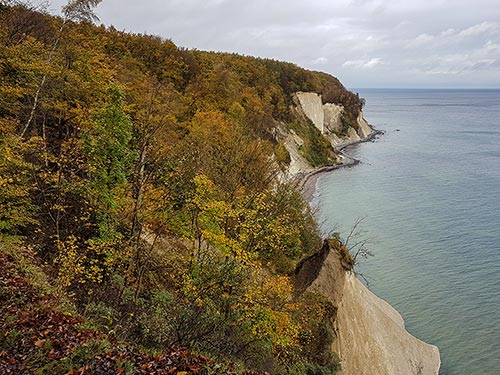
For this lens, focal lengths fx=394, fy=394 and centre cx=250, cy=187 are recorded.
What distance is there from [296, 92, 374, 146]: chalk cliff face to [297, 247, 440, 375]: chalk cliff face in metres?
65.7

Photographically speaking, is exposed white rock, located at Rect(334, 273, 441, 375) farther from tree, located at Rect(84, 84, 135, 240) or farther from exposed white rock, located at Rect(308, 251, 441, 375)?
tree, located at Rect(84, 84, 135, 240)

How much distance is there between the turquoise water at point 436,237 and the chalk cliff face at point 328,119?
14734mm

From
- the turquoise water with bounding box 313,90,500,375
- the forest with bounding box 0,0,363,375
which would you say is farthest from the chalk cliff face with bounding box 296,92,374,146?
the forest with bounding box 0,0,363,375

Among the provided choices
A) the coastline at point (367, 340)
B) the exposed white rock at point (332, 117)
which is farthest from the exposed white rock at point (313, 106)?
the coastline at point (367, 340)

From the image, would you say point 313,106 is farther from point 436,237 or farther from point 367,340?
point 367,340

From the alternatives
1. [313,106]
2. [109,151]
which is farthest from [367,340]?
[313,106]

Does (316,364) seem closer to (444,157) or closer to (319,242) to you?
(319,242)

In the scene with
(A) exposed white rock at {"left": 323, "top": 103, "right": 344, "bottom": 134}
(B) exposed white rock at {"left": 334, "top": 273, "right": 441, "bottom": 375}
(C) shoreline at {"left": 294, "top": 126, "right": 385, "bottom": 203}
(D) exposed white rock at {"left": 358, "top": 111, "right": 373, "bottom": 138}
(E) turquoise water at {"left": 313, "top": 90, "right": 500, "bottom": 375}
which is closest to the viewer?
(B) exposed white rock at {"left": 334, "top": 273, "right": 441, "bottom": 375}

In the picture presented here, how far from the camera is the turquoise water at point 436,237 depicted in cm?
2414

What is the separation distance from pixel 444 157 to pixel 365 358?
66765mm

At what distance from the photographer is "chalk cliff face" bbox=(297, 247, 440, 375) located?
17.8 metres

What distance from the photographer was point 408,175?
63281mm

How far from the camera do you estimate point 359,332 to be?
18656mm

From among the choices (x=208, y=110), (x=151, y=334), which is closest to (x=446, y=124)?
(x=208, y=110)
